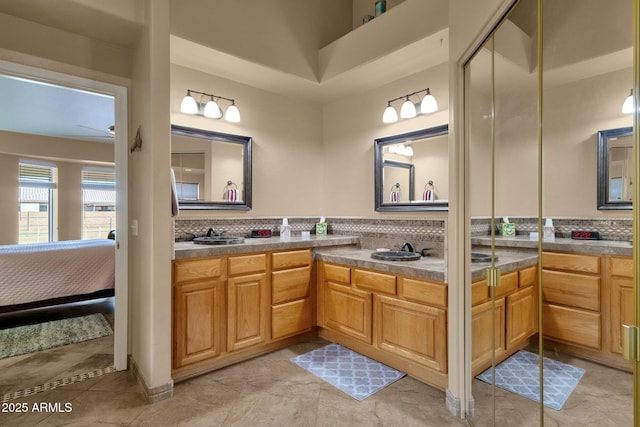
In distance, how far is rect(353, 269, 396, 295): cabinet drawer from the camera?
91.4 inches

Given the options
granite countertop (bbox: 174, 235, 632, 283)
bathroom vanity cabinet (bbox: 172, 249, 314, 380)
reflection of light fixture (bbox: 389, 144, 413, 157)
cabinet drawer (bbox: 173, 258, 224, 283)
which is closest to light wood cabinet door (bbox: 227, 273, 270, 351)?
bathroom vanity cabinet (bbox: 172, 249, 314, 380)

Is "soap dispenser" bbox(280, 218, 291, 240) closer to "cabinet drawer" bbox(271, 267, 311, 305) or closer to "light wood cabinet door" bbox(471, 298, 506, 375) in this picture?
"cabinet drawer" bbox(271, 267, 311, 305)

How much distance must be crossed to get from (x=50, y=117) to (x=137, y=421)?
479 centimetres

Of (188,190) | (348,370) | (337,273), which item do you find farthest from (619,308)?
(188,190)

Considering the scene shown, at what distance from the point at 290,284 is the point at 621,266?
213 cm

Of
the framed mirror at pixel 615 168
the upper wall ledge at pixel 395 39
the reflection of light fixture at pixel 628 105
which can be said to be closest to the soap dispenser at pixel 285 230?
the upper wall ledge at pixel 395 39

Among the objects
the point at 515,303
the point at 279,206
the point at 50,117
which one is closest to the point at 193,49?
the point at 279,206

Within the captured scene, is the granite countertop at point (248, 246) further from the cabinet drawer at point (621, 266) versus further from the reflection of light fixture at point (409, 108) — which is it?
the cabinet drawer at point (621, 266)

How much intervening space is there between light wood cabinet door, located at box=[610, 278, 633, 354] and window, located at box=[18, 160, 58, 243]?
7.59 metres

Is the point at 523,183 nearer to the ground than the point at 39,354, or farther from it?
farther from it

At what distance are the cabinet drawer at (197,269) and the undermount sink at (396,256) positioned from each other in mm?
1183

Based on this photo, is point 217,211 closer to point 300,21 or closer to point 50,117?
point 300,21

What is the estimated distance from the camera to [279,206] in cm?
342

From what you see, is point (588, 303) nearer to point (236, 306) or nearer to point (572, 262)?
point (572, 262)
